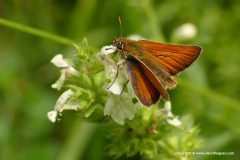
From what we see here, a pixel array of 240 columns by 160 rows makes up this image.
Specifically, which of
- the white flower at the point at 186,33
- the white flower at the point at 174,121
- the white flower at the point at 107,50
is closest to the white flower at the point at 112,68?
the white flower at the point at 107,50

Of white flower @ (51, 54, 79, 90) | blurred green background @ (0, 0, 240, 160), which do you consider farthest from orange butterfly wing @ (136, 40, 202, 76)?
blurred green background @ (0, 0, 240, 160)

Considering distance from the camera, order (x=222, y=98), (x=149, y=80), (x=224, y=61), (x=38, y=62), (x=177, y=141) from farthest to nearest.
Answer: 1. (x=38, y=62)
2. (x=224, y=61)
3. (x=222, y=98)
4. (x=177, y=141)
5. (x=149, y=80)

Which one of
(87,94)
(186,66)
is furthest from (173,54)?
(87,94)

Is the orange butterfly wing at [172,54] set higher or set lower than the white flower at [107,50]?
lower

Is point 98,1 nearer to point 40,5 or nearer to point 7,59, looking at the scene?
point 40,5

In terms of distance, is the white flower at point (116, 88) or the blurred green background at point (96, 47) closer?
the white flower at point (116, 88)

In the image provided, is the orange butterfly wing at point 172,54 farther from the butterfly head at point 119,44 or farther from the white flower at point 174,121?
the white flower at point 174,121
